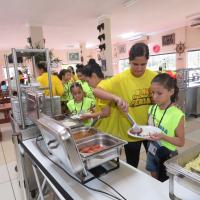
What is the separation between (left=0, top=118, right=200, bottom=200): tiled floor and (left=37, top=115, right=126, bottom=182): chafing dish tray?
1.40m

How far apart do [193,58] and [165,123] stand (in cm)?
616

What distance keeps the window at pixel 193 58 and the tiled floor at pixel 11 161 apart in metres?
3.08

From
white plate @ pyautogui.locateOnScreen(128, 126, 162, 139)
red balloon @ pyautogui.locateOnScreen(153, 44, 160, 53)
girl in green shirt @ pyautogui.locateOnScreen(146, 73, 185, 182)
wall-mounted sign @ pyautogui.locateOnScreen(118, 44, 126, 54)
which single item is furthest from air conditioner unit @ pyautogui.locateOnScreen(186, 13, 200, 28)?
white plate @ pyautogui.locateOnScreen(128, 126, 162, 139)

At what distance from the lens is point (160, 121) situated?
118cm

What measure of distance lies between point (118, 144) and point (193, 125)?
10.9 ft

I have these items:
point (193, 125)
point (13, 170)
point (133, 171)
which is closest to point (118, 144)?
point (133, 171)

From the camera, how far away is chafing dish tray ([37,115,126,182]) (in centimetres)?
72

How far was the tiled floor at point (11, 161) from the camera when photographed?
2.06 meters

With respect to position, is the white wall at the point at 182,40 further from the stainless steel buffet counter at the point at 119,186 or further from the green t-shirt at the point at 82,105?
the stainless steel buffet counter at the point at 119,186

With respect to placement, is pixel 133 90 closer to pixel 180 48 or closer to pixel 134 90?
pixel 134 90

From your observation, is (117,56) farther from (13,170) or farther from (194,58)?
(13,170)

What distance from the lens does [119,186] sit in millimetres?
853

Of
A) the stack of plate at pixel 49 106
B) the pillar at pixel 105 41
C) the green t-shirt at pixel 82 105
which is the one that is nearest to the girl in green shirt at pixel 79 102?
the green t-shirt at pixel 82 105

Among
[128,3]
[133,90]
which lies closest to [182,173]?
[133,90]
